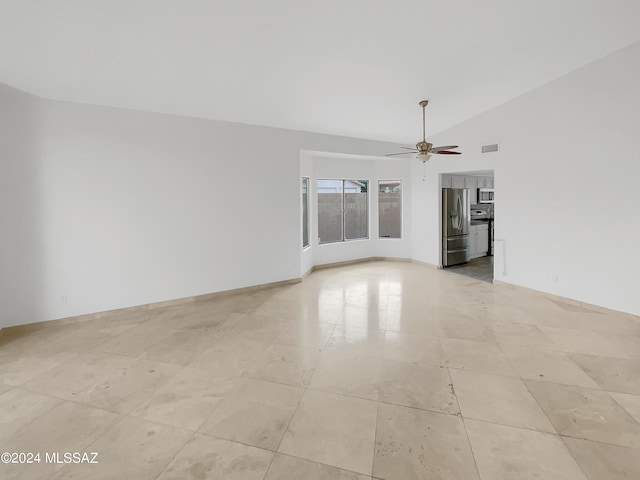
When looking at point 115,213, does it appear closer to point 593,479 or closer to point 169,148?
point 169,148

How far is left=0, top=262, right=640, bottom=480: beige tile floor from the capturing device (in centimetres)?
186

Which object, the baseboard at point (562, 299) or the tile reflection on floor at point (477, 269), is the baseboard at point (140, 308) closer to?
the tile reflection on floor at point (477, 269)

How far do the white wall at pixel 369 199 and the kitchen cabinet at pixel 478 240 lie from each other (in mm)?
1744

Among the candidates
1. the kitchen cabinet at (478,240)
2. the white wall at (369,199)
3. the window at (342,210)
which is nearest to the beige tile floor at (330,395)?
the white wall at (369,199)

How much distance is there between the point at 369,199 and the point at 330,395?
241 inches

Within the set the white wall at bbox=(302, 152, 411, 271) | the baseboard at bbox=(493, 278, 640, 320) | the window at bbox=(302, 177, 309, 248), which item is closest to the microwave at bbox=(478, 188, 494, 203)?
the white wall at bbox=(302, 152, 411, 271)

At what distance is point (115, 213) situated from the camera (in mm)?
4320

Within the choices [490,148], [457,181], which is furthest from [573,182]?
[457,181]

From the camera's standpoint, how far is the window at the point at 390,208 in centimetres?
797

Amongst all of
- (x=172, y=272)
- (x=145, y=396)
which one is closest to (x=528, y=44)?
(x=145, y=396)

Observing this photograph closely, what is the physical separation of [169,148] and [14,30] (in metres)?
2.14

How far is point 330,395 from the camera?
2.52m

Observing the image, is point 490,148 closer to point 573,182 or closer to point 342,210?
point 573,182

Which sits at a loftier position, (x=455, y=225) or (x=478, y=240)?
(x=455, y=225)
